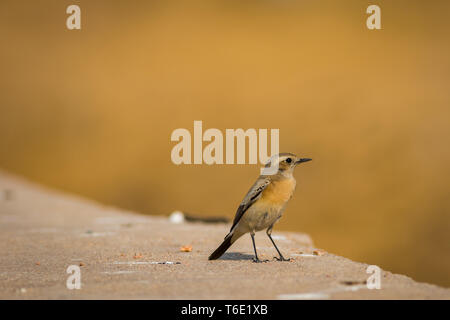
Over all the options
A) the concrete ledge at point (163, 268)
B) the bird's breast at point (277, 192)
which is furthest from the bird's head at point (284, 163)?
the concrete ledge at point (163, 268)

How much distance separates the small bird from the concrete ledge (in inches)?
13.1

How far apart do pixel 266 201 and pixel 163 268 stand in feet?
3.85

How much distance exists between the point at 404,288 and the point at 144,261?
2659mm

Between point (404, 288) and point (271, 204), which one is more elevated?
point (271, 204)

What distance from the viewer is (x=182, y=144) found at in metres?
19.7

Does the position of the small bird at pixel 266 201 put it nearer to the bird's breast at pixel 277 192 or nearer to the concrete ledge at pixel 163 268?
the bird's breast at pixel 277 192

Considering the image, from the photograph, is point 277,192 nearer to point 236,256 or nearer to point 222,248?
point 222,248

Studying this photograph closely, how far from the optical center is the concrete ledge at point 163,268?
4.84 metres

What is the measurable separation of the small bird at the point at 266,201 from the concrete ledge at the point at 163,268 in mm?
334

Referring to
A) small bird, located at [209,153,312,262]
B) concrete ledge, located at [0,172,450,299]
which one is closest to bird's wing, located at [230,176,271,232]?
small bird, located at [209,153,312,262]
